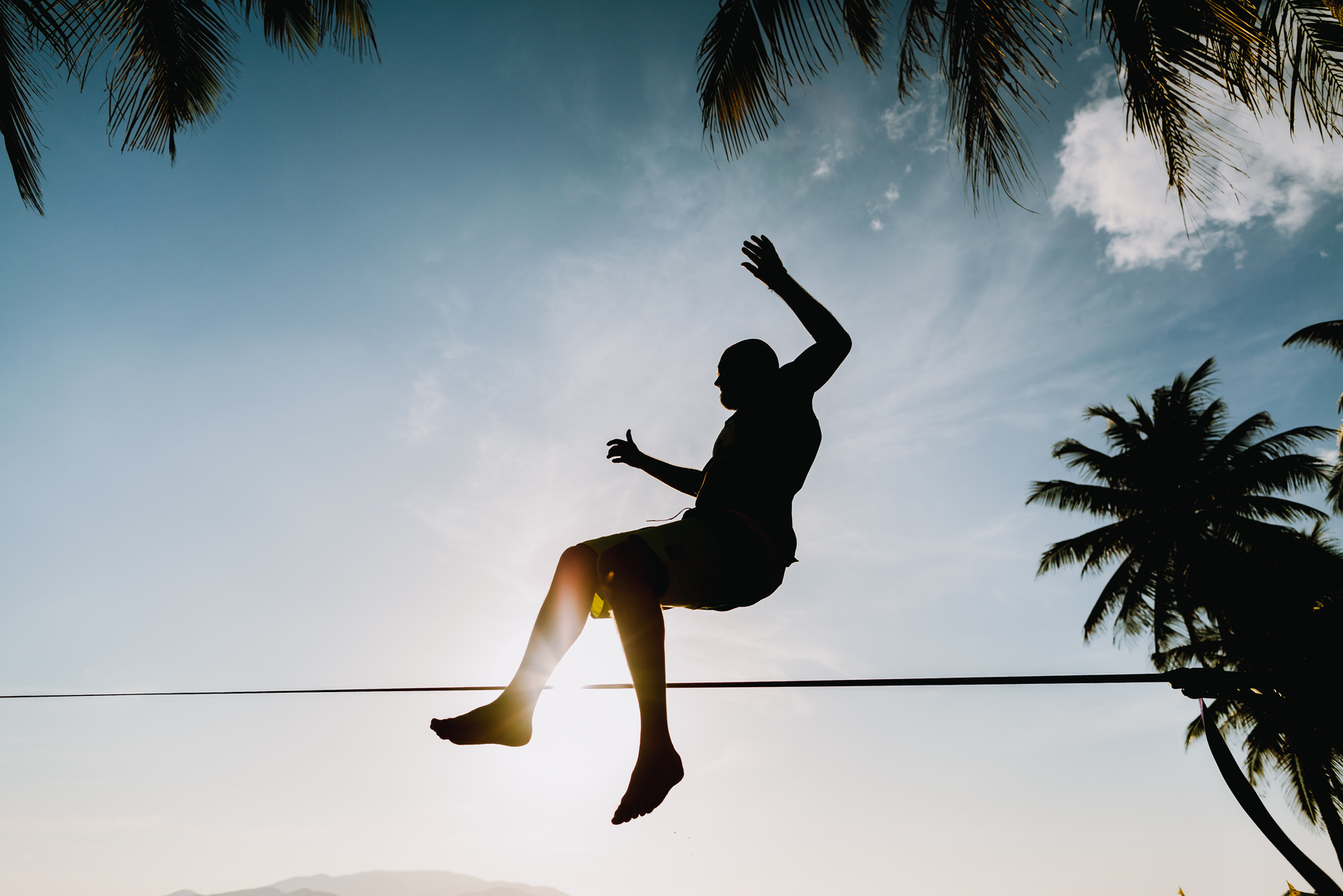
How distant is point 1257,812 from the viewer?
7.09ft

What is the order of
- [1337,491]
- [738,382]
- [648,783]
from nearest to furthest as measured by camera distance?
[648,783] < [738,382] < [1337,491]

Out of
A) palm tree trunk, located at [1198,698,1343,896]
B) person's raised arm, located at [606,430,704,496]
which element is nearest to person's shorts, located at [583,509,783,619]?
person's raised arm, located at [606,430,704,496]

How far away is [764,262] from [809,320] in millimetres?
233

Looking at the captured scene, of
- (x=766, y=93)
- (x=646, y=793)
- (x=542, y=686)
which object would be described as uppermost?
(x=766, y=93)

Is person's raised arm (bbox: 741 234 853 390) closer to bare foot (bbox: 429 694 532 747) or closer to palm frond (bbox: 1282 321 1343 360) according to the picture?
bare foot (bbox: 429 694 532 747)

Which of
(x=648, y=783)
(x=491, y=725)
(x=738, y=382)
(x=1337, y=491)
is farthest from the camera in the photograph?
(x=1337, y=491)

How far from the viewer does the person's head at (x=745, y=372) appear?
2.07 meters

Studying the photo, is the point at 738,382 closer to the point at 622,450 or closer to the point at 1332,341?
the point at 622,450

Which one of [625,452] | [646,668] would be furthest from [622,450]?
[646,668]

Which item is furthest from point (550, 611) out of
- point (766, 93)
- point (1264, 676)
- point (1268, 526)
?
point (1268, 526)

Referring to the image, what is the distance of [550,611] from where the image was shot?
1797 millimetres

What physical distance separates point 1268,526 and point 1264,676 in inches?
654

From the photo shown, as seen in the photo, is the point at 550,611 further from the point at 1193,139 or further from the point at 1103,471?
the point at 1103,471

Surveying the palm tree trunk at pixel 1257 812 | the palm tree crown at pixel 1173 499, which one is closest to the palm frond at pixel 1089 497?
the palm tree crown at pixel 1173 499
